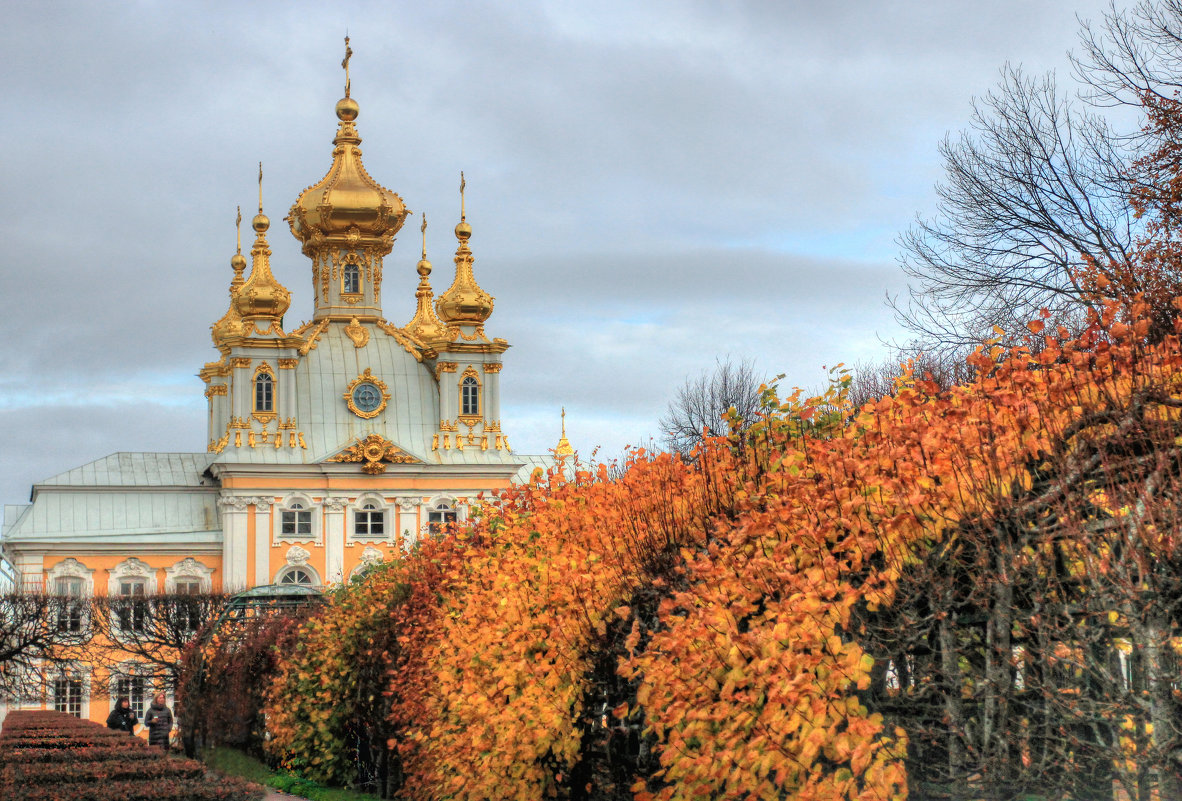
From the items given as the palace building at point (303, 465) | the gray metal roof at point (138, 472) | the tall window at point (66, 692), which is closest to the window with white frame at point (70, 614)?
the tall window at point (66, 692)

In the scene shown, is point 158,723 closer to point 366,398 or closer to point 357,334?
point 366,398

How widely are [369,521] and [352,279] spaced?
11.3 metres

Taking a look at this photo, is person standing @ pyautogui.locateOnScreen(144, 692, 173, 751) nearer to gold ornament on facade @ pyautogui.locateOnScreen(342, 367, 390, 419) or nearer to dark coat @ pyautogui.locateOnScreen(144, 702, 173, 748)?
dark coat @ pyautogui.locateOnScreen(144, 702, 173, 748)

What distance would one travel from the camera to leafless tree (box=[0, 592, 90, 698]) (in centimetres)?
4778

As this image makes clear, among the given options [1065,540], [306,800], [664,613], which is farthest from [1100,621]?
[306,800]

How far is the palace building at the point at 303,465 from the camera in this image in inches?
2366

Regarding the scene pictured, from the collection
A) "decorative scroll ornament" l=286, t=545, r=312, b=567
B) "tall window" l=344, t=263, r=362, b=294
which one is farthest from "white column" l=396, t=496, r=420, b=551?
"tall window" l=344, t=263, r=362, b=294

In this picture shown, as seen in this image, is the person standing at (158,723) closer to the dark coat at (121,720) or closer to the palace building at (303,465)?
the dark coat at (121,720)

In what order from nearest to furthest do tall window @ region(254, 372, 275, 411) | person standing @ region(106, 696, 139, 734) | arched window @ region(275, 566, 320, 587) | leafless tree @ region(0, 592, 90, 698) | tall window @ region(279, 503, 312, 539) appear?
person standing @ region(106, 696, 139, 734) < leafless tree @ region(0, 592, 90, 698) < arched window @ region(275, 566, 320, 587) < tall window @ region(279, 503, 312, 539) < tall window @ region(254, 372, 275, 411)

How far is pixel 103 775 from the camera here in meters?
16.1

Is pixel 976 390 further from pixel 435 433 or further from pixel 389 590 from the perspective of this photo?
pixel 435 433

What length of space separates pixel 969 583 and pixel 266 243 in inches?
2357

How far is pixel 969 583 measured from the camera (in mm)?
8258

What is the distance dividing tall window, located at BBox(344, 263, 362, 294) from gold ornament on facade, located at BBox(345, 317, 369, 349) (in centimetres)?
239
